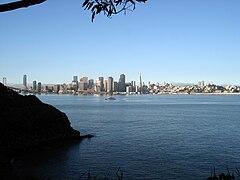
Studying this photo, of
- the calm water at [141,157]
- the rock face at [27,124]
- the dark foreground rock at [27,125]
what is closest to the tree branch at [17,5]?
the calm water at [141,157]

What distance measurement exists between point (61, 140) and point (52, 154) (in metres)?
9.79

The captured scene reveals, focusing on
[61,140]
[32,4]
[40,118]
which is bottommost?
[61,140]

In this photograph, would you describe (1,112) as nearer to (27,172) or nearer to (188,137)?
(27,172)

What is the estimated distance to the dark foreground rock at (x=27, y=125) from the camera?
3938 cm

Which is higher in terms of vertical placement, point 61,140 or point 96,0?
point 96,0

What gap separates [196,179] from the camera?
24406 millimetres

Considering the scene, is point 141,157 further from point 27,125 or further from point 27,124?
point 27,124

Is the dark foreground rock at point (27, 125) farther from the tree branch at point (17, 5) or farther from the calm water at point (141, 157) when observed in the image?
the tree branch at point (17, 5)

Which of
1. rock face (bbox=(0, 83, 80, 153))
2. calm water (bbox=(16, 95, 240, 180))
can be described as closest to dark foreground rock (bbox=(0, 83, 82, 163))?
rock face (bbox=(0, 83, 80, 153))

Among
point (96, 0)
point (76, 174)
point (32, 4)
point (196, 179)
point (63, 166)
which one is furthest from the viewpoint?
point (63, 166)

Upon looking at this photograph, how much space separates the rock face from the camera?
39.7 m

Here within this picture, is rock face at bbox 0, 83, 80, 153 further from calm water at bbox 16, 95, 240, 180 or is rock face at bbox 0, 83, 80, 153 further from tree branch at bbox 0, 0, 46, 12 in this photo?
tree branch at bbox 0, 0, 46, 12

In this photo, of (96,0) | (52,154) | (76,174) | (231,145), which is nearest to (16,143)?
(52,154)

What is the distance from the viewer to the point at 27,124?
4500cm
